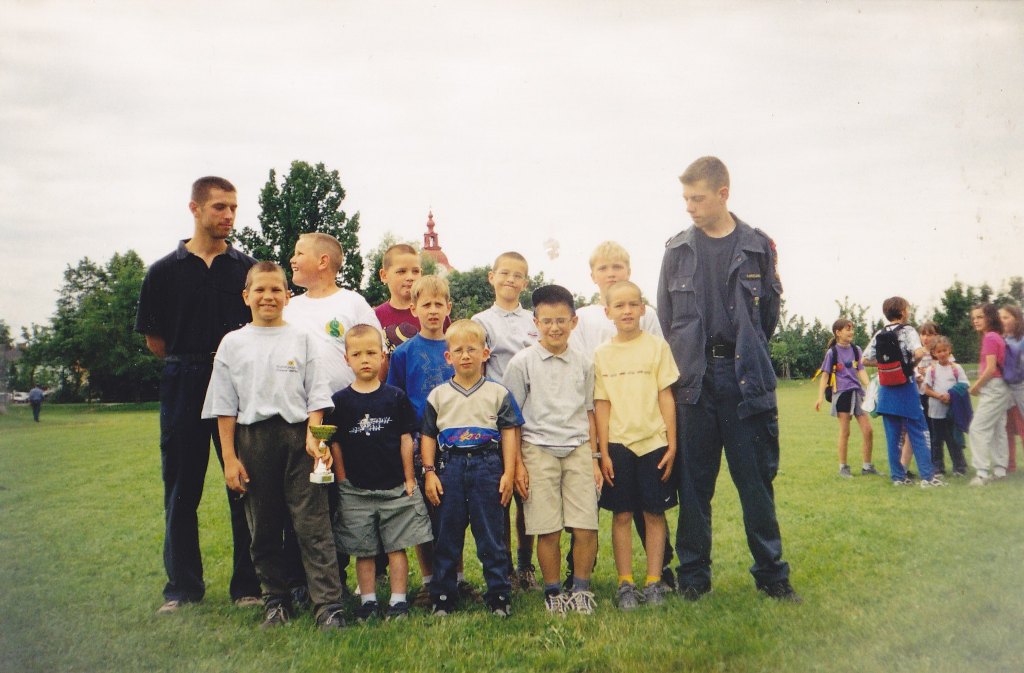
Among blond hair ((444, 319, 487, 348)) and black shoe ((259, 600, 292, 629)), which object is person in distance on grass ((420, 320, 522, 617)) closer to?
blond hair ((444, 319, 487, 348))

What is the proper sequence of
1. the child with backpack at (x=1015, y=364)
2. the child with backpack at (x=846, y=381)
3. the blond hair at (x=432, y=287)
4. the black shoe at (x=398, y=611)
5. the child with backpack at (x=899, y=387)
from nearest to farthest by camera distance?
the black shoe at (x=398, y=611) < the blond hair at (x=432, y=287) < the child with backpack at (x=1015, y=364) < the child with backpack at (x=899, y=387) < the child with backpack at (x=846, y=381)

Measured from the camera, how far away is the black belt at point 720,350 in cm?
406

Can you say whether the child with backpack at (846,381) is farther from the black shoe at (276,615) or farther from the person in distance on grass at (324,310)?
the black shoe at (276,615)

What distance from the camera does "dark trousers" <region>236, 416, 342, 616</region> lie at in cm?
388

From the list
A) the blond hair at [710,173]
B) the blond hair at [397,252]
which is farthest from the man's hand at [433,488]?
the blond hair at [710,173]

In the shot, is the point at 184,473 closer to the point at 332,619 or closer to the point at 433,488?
the point at 332,619

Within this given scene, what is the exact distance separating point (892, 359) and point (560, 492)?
5.46m

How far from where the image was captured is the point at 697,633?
3346 millimetres

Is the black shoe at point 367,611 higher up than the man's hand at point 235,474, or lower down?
lower down

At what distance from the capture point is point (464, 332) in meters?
4.10

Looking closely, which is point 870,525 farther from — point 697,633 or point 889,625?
point 697,633

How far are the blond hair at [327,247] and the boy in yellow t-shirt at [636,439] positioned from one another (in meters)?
1.79

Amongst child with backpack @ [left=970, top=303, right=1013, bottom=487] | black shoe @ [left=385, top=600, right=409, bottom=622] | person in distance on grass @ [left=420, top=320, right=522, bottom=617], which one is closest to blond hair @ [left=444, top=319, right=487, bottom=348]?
person in distance on grass @ [left=420, top=320, right=522, bottom=617]

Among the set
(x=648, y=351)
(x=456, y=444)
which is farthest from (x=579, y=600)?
(x=648, y=351)
